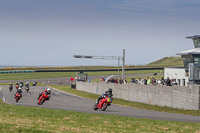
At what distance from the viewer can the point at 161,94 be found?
29.9 m

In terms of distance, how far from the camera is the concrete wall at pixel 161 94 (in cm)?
2469

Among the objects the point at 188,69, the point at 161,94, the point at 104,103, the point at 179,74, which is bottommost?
the point at 104,103

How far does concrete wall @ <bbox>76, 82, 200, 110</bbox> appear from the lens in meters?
24.7

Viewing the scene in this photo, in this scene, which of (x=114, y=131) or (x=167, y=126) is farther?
(x=167, y=126)

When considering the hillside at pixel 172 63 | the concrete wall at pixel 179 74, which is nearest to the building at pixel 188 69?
the concrete wall at pixel 179 74

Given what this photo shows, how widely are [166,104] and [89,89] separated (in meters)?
25.0

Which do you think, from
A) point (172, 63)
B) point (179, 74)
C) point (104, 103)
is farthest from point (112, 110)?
point (172, 63)

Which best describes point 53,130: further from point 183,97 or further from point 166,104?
point 166,104

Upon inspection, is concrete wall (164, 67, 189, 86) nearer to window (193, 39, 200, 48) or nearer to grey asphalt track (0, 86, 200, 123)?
window (193, 39, 200, 48)

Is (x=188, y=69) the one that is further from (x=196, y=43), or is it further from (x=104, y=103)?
(x=104, y=103)

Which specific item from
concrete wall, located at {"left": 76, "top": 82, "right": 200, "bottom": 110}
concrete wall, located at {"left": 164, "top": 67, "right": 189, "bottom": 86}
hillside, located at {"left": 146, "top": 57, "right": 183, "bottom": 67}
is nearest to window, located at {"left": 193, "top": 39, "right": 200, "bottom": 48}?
concrete wall, located at {"left": 164, "top": 67, "right": 189, "bottom": 86}

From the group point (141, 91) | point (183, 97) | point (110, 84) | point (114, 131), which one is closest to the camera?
point (114, 131)

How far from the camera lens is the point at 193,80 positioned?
3083cm

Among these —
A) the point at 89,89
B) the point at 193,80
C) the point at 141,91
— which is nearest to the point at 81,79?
the point at 89,89
